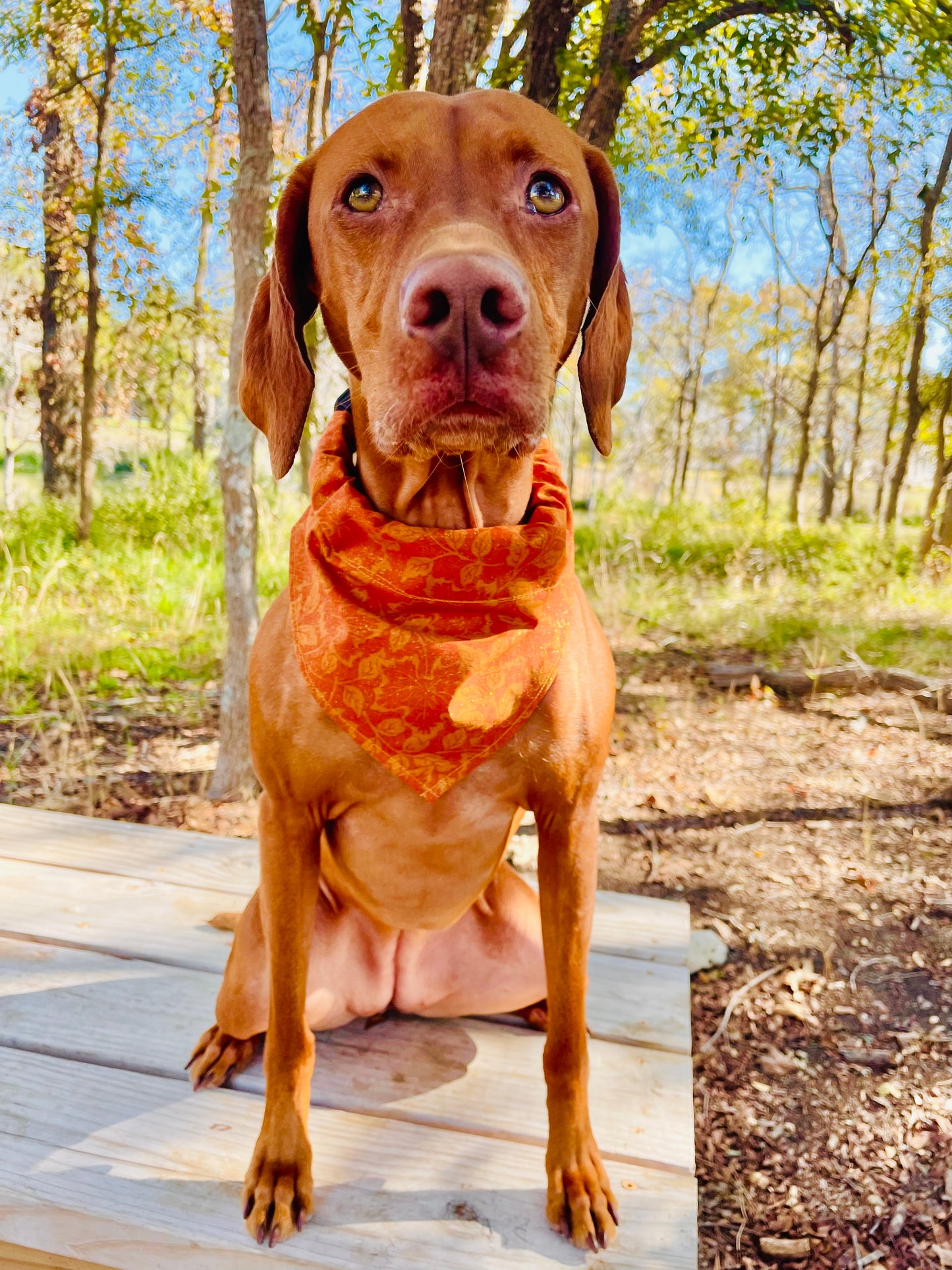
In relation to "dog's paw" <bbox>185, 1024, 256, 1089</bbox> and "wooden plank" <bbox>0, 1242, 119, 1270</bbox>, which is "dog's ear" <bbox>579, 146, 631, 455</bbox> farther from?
"wooden plank" <bbox>0, 1242, 119, 1270</bbox>

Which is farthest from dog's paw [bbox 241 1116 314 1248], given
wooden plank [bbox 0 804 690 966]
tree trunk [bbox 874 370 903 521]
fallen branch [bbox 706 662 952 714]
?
tree trunk [bbox 874 370 903 521]

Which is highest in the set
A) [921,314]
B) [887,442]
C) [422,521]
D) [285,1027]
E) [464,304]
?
[921,314]

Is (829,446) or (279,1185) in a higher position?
(829,446)

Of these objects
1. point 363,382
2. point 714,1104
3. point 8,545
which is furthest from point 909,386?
point 8,545

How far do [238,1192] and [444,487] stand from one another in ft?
4.15

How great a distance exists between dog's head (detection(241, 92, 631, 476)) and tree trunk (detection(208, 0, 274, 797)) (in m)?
1.28

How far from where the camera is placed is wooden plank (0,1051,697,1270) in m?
1.49

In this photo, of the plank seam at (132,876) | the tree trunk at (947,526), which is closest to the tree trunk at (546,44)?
the plank seam at (132,876)

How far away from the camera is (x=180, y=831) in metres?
2.71

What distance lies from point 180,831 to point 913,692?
11.7ft

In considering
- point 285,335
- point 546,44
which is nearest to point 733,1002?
point 285,335

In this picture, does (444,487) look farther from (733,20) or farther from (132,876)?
(733,20)

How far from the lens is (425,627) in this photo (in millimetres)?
1555

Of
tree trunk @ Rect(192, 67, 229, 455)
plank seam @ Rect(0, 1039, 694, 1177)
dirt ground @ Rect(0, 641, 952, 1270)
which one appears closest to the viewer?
plank seam @ Rect(0, 1039, 694, 1177)
